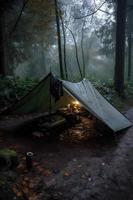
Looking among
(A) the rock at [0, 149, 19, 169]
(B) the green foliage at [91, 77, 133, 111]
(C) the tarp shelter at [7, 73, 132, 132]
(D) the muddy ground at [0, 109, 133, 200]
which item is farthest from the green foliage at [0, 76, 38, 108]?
(A) the rock at [0, 149, 19, 169]

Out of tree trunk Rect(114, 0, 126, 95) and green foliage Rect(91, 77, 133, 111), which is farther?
tree trunk Rect(114, 0, 126, 95)

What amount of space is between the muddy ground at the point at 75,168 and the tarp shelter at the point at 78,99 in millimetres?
570

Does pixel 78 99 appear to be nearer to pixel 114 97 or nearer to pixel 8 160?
pixel 8 160

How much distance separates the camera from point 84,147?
5.89m

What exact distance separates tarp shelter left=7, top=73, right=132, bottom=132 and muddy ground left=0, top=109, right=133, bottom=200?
0.57m

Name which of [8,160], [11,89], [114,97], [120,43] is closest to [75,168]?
[8,160]

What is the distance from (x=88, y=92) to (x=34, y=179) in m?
3.82

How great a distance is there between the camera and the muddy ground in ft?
12.8

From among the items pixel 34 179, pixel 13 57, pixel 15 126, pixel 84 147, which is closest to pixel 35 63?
pixel 13 57

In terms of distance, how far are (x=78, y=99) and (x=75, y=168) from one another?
2242mm

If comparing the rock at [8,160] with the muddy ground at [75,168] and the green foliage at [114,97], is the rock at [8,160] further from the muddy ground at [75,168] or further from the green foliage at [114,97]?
the green foliage at [114,97]

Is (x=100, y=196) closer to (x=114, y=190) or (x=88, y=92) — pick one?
(x=114, y=190)

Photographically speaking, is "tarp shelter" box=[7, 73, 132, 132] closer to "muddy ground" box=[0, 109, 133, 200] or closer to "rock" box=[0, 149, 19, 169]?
"muddy ground" box=[0, 109, 133, 200]

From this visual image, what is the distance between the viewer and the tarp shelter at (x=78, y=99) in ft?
21.8
